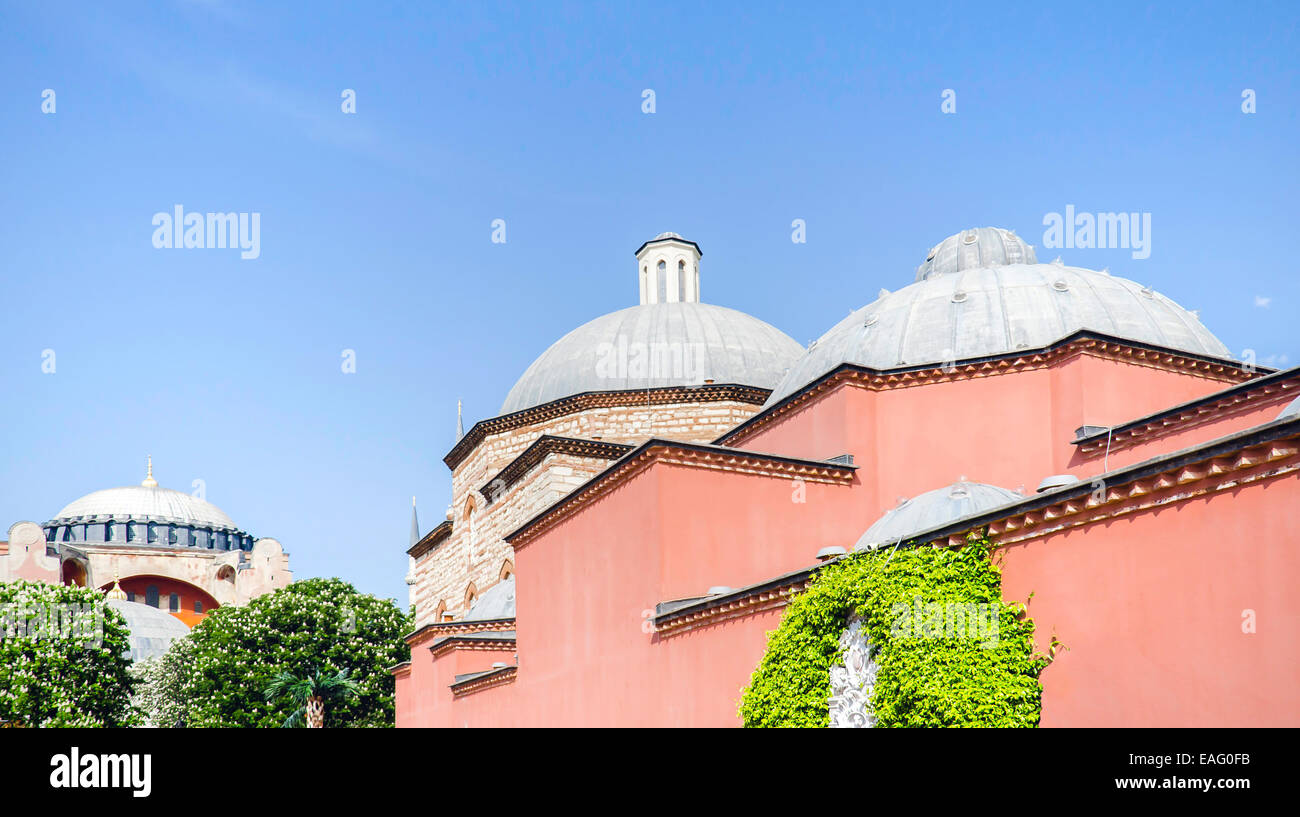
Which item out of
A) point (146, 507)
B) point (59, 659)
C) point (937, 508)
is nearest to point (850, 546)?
point (937, 508)

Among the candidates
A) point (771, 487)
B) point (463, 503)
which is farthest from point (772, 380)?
point (771, 487)

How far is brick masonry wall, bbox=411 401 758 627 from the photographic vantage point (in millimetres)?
22297

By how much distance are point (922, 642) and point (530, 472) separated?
1416cm

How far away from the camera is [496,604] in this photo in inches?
876

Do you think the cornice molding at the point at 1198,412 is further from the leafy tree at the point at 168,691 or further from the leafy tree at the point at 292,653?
the leafy tree at the point at 168,691

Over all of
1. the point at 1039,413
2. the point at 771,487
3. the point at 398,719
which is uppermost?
the point at 1039,413

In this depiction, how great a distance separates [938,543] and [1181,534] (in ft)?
8.04

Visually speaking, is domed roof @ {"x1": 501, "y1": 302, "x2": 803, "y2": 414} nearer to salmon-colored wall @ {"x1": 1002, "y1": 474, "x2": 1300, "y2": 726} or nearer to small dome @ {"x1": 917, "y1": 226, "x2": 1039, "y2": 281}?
small dome @ {"x1": 917, "y1": 226, "x2": 1039, "y2": 281}

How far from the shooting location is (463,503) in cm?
2686

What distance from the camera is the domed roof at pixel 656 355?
25453mm

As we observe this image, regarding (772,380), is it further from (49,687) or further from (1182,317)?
(49,687)

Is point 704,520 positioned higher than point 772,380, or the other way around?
point 772,380

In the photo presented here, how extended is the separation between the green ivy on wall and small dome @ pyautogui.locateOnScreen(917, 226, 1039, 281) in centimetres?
986
